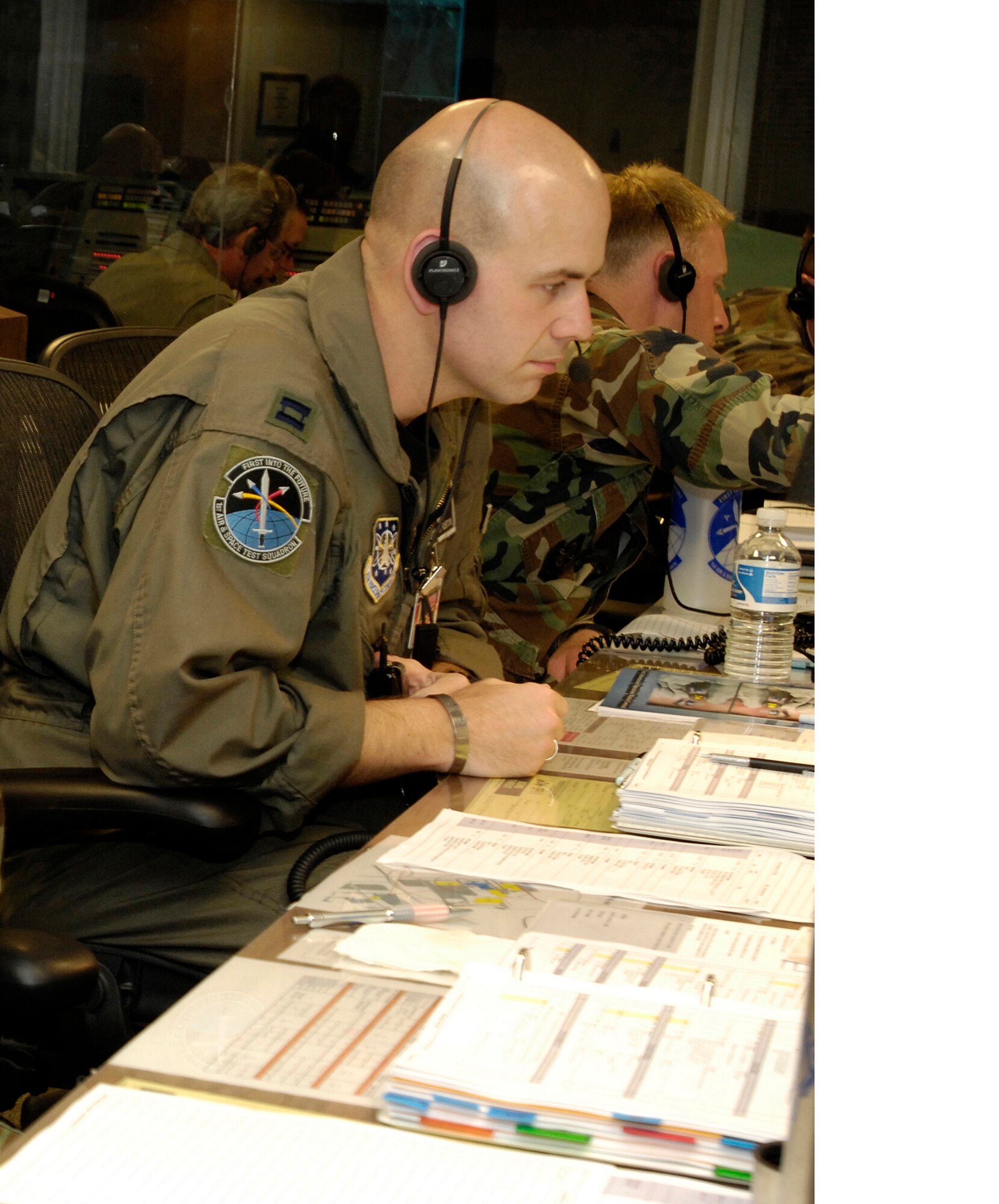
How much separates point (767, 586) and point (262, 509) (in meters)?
0.77

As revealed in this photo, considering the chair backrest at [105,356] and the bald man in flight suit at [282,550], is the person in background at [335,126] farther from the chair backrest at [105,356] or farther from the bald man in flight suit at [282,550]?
the bald man in flight suit at [282,550]

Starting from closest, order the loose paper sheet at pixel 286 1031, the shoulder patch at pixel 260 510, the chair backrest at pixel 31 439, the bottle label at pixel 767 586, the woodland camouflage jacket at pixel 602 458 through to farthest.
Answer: the loose paper sheet at pixel 286 1031
the shoulder patch at pixel 260 510
the chair backrest at pixel 31 439
the bottle label at pixel 767 586
the woodland camouflage jacket at pixel 602 458

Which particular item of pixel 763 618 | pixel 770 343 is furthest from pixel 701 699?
pixel 770 343

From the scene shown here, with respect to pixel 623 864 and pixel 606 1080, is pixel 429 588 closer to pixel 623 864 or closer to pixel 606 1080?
pixel 623 864

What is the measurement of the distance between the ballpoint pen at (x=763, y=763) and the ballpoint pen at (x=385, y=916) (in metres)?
0.45

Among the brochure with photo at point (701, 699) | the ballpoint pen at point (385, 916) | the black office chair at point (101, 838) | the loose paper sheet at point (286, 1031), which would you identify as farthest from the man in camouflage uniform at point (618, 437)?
the loose paper sheet at point (286, 1031)

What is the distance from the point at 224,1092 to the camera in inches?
26.6

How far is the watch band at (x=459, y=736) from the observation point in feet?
4.32

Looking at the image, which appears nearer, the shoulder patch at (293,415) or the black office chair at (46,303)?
the shoulder patch at (293,415)

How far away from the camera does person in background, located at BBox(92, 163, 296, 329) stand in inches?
169
